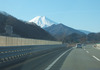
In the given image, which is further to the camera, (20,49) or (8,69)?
(20,49)

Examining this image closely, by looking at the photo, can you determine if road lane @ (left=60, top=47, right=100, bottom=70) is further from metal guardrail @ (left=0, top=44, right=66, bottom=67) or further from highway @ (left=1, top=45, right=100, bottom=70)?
metal guardrail @ (left=0, top=44, right=66, bottom=67)

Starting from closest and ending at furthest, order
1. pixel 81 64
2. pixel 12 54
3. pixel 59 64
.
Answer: pixel 12 54 → pixel 59 64 → pixel 81 64

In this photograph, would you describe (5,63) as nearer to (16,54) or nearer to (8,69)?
(8,69)

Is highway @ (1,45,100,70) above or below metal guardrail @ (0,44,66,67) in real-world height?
below

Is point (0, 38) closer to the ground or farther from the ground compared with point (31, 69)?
farther from the ground

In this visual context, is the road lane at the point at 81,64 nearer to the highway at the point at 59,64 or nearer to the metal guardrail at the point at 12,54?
the highway at the point at 59,64

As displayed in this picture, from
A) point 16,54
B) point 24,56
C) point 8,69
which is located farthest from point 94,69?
point 24,56

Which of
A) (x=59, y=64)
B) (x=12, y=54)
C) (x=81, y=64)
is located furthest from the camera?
(x=81, y=64)

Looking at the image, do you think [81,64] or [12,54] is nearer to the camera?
[12,54]

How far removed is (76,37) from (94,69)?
187 meters

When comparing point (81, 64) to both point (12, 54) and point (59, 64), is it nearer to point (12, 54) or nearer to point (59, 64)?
point (59, 64)

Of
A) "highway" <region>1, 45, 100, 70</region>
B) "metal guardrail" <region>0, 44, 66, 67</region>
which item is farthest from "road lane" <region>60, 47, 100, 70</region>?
"metal guardrail" <region>0, 44, 66, 67</region>

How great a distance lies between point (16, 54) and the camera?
16.8m

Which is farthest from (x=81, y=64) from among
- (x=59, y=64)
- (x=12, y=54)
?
(x=12, y=54)
